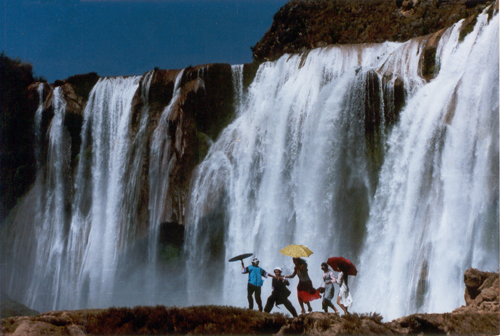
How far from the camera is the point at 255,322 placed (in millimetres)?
6609

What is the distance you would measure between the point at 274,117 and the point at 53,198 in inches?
314

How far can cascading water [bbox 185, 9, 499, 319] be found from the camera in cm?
916

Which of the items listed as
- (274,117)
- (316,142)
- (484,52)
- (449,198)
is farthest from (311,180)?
(484,52)

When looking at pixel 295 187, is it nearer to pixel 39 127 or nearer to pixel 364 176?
pixel 364 176

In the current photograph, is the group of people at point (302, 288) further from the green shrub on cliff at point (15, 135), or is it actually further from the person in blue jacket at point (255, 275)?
the green shrub on cliff at point (15, 135)

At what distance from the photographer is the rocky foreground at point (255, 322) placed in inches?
251

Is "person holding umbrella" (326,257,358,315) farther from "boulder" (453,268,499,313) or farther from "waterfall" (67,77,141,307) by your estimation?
"waterfall" (67,77,141,307)

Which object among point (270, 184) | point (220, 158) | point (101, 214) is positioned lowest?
point (101, 214)

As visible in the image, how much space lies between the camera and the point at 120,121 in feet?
47.6

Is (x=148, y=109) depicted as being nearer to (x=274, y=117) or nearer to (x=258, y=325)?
(x=274, y=117)

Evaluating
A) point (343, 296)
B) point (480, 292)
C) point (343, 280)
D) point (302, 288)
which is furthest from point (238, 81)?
point (480, 292)

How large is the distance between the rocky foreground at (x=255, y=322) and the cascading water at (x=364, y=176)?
4.70ft

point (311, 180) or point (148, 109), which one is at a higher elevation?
point (148, 109)

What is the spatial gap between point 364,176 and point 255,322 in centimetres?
563
